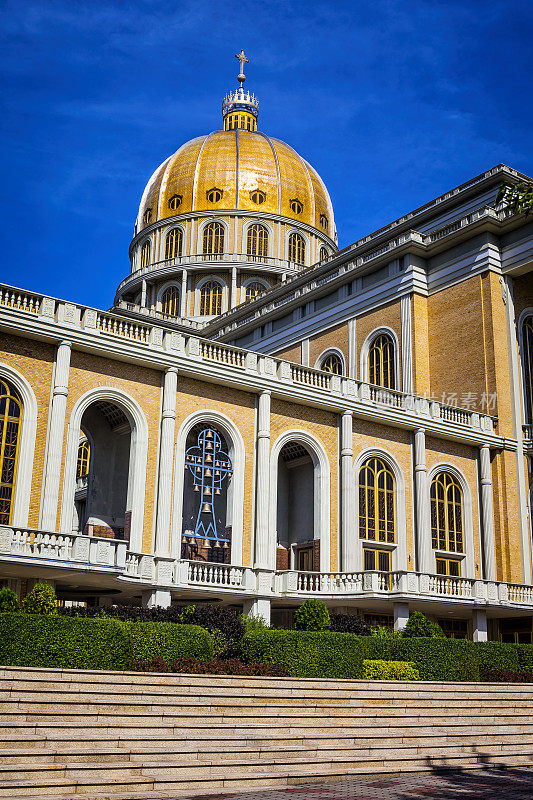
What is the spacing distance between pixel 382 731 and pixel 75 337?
1468cm

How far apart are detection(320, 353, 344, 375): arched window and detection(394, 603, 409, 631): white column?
60.1 feet

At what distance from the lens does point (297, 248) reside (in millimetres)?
68438

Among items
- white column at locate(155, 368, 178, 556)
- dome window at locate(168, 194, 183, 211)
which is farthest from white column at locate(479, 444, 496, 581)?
dome window at locate(168, 194, 183, 211)

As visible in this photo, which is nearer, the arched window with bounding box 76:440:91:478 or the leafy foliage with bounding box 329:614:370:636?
the leafy foliage with bounding box 329:614:370:636

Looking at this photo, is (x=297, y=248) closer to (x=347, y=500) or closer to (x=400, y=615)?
(x=347, y=500)

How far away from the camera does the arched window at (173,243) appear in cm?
6750

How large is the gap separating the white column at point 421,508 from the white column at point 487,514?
3.15 metres

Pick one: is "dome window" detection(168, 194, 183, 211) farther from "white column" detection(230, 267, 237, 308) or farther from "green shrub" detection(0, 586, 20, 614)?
"green shrub" detection(0, 586, 20, 614)

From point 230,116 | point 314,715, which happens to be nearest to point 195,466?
point 314,715

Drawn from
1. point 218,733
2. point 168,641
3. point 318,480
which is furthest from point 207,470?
point 218,733

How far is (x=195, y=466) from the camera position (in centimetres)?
2953

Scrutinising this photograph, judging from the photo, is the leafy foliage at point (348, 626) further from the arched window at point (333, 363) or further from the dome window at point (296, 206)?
the dome window at point (296, 206)

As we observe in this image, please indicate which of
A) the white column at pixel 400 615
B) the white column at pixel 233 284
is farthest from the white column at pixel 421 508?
the white column at pixel 233 284

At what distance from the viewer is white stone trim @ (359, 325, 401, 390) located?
4198 cm
